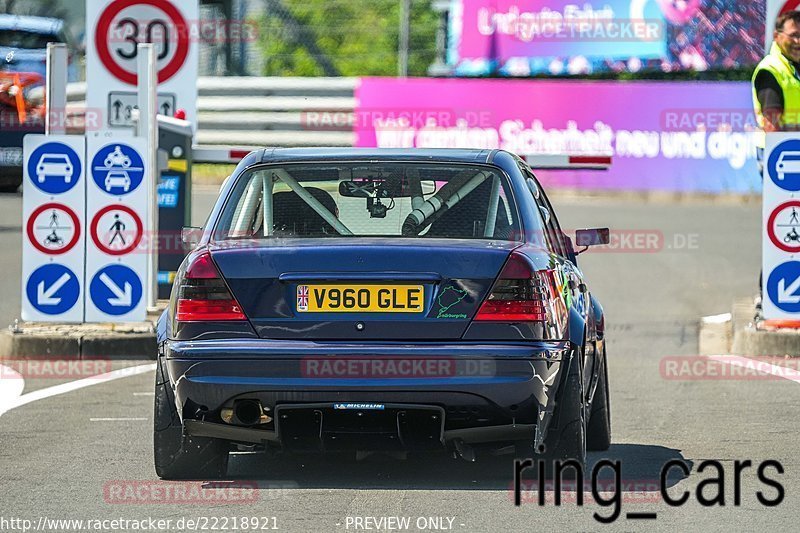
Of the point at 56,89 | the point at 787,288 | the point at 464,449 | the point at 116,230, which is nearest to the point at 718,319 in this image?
the point at 787,288

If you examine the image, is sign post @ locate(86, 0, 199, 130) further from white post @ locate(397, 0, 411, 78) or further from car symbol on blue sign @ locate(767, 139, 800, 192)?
white post @ locate(397, 0, 411, 78)

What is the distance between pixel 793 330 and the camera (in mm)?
12055

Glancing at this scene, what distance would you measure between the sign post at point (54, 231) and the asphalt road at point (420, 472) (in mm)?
707

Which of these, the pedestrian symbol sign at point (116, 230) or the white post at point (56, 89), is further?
the white post at point (56, 89)

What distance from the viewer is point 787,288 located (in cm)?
1203

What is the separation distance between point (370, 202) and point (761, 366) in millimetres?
4829

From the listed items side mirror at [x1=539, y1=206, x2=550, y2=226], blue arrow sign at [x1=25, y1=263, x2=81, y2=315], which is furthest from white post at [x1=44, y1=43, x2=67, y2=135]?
side mirror at [x1=539, y1=206, x2=550, y2=226]

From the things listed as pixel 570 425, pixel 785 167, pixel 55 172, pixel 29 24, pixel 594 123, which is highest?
pixel 29 24

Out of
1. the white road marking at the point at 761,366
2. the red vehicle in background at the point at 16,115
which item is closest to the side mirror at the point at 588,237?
the white road marking at the point at 761,366

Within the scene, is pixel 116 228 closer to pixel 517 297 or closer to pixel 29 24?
pixel 517 297

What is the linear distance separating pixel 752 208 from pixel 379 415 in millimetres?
20734

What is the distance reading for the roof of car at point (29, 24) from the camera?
24344 mm

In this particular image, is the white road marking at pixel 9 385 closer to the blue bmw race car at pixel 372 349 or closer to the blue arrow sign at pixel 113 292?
the blue arrow sign at pixel 113 292

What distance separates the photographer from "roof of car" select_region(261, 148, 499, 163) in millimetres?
7508
